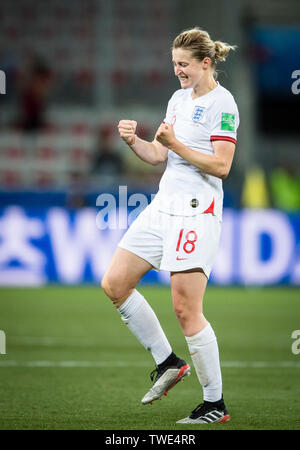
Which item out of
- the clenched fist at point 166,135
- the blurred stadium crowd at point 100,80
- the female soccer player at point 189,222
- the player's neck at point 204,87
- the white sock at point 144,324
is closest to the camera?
the clenched fist at point 166,135

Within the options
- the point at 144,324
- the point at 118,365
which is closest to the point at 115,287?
the point at 144,324

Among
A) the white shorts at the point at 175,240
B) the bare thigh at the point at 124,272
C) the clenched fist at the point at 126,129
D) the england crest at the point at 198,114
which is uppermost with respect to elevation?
the england crest at the point at 198,114

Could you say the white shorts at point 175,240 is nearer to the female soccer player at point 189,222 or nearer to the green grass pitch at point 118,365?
the female soccer player at point 189,222

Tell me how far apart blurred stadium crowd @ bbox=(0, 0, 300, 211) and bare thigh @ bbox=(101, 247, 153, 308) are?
9.19m

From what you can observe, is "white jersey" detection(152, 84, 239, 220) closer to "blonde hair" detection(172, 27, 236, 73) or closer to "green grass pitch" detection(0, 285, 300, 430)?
"blonde hair" detection(172, 27, 236, 73)

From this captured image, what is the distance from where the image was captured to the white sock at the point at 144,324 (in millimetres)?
5301

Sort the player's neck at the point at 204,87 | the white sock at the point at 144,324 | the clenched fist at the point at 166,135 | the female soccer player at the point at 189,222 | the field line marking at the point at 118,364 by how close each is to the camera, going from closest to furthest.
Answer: the clenched fist at the point at 166,135
the female soccer player at the point at 189,222
the player's neck at the point at 204,87
the white sock at the point at 144,324
the field line marking at the point at 118,364

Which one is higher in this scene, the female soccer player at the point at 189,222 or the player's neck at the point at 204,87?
the player's neck at the point at 204,87

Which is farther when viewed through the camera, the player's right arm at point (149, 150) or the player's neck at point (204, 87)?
the player's right arm at point (149, 150)

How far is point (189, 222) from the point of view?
16.6 feet

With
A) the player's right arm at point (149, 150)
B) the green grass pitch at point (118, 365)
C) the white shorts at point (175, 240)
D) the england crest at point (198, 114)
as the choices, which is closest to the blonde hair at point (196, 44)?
the england crest at point (198, 114)

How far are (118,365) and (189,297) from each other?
232 centimetres

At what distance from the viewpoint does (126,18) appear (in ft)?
61.5

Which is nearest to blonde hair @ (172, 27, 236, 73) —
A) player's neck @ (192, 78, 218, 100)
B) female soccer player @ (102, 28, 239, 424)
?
female soccer player @ (102, 28, 239, 424)
